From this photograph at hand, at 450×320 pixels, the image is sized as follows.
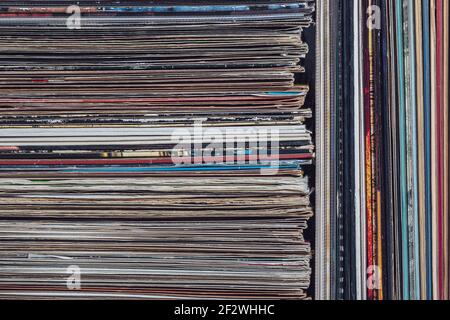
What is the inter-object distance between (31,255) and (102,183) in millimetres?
190

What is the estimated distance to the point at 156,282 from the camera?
3.14ft

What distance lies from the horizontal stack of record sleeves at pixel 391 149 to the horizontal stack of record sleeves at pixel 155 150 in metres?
0.07

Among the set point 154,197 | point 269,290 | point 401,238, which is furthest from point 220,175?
point 401,238

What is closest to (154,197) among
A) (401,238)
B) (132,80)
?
(132,80)

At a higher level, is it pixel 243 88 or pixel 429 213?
pixel 243 88

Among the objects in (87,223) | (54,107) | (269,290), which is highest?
(54,107)

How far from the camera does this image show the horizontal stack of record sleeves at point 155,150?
3.08ft

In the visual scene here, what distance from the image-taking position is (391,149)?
3.10 feet

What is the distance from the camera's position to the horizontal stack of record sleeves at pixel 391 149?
36.8 inches

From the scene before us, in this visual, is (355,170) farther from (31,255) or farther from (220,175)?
(31,255)

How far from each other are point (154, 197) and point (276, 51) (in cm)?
35

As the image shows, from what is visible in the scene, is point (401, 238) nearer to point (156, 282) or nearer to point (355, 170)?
point (355, 170)

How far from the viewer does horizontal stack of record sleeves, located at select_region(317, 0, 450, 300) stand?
0.93 m

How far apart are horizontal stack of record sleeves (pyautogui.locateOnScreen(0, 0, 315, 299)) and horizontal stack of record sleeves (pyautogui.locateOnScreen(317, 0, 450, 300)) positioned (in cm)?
7
